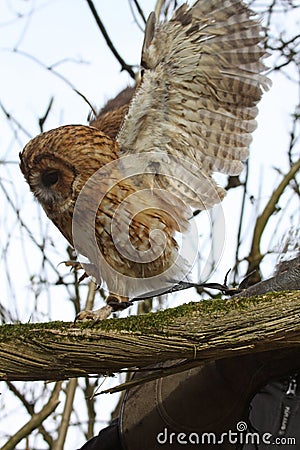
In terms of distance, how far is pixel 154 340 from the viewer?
1.33 m

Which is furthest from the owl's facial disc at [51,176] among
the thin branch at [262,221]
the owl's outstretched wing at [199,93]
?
the thin branch at [262,221]

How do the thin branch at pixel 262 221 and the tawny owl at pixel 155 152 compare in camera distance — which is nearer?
the tawny owl at pixel 155 152

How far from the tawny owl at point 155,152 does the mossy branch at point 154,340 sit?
710 millimetres

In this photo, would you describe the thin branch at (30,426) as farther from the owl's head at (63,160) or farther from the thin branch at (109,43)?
the thin branch at (109,43)

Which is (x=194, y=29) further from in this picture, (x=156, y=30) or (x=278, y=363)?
(x=278, y=363)

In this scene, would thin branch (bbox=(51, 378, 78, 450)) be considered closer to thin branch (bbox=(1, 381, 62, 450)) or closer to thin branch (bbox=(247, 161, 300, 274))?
thin branch (bbox=(1, 381, 62, 450))

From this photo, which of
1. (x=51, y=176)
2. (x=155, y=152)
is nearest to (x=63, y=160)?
(x=51, y=176)

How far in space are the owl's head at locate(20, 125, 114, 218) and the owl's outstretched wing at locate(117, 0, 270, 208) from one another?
0.37ft

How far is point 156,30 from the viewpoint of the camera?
6.77 feet

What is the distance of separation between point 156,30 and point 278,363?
1058 millimetres

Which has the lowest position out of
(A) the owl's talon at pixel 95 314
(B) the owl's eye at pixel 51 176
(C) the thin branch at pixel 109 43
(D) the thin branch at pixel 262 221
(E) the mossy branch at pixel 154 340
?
(E) the mossy branch at pixel 154 340

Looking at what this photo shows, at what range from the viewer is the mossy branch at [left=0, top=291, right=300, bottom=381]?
132cm

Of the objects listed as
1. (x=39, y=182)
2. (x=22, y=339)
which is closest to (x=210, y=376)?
(x=22, y=339)

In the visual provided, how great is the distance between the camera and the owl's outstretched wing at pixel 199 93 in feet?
6.77
